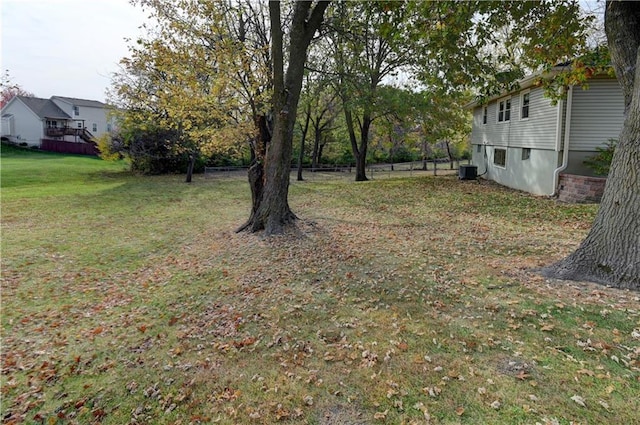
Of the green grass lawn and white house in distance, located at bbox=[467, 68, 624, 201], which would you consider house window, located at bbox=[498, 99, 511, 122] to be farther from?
the green grass lawn

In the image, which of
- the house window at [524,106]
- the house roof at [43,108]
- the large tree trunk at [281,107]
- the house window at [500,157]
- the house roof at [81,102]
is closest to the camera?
the large tree trunk at [281,107]

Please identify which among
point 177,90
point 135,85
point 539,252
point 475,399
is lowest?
point 475,399

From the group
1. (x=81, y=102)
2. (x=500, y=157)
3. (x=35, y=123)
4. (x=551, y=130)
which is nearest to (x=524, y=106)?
(x=551, y=130)

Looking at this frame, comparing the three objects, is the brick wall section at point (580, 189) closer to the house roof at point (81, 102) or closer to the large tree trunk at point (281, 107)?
the large tree trunk at point (281, 107)

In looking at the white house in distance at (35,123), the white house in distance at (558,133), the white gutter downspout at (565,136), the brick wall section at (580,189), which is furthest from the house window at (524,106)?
the white house in distance at (35,123)

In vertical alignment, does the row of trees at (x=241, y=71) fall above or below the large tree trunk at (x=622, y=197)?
above

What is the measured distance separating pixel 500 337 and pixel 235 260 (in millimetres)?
5263

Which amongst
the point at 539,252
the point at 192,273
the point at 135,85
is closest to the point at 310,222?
the point at 192,273

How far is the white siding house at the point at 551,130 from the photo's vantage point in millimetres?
12844

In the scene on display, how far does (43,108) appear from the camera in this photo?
45469 mm

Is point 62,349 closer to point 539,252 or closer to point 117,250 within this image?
point 117,250

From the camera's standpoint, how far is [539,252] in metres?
7.05

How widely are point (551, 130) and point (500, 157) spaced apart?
596 centimetres

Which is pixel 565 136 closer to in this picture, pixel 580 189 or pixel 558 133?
pixel 558 133
